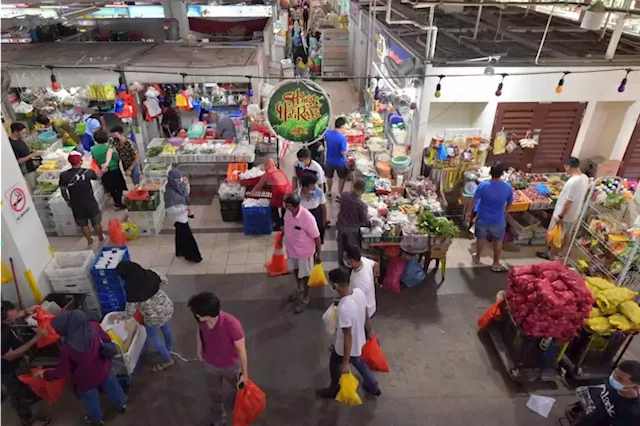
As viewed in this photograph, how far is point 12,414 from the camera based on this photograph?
5.09m

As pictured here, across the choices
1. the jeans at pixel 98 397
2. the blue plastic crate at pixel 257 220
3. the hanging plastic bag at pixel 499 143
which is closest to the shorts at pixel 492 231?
the hanging plastic bag at pixel 499 143

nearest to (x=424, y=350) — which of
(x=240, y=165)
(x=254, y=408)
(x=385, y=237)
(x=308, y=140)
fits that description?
(x=385, y=237)

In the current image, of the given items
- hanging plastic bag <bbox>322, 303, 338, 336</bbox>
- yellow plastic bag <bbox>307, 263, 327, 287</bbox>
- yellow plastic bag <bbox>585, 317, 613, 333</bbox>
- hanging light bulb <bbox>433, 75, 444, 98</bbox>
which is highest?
hanging light bulb <bbox>433, 75, 444, 98</bbox>

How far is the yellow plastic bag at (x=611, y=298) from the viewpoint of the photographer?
203 inches

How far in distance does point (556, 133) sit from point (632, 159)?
5.90 feet

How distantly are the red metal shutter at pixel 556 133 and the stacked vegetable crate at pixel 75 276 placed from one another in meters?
8.59

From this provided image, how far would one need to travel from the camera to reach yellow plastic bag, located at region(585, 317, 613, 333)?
5.05 m

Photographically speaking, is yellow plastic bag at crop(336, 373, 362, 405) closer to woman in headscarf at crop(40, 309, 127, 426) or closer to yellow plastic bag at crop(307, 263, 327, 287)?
yellow plastic bag at crop(307, 263, 327, 287)

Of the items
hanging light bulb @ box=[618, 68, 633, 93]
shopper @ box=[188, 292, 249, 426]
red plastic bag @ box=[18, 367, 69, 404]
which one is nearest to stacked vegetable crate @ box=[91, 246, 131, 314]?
red plastic bag @ box=[18, 367, 69, 404]

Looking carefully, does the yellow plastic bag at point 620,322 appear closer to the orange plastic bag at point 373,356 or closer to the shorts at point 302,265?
the orange plastic bag at point 373,356

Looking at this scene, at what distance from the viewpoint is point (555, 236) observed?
7.45 meters

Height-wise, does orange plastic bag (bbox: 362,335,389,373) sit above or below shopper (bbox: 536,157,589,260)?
below

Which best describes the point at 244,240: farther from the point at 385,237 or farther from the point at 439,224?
the point at 439,224

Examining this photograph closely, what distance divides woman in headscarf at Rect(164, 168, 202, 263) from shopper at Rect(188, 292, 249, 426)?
3189 millimetres
